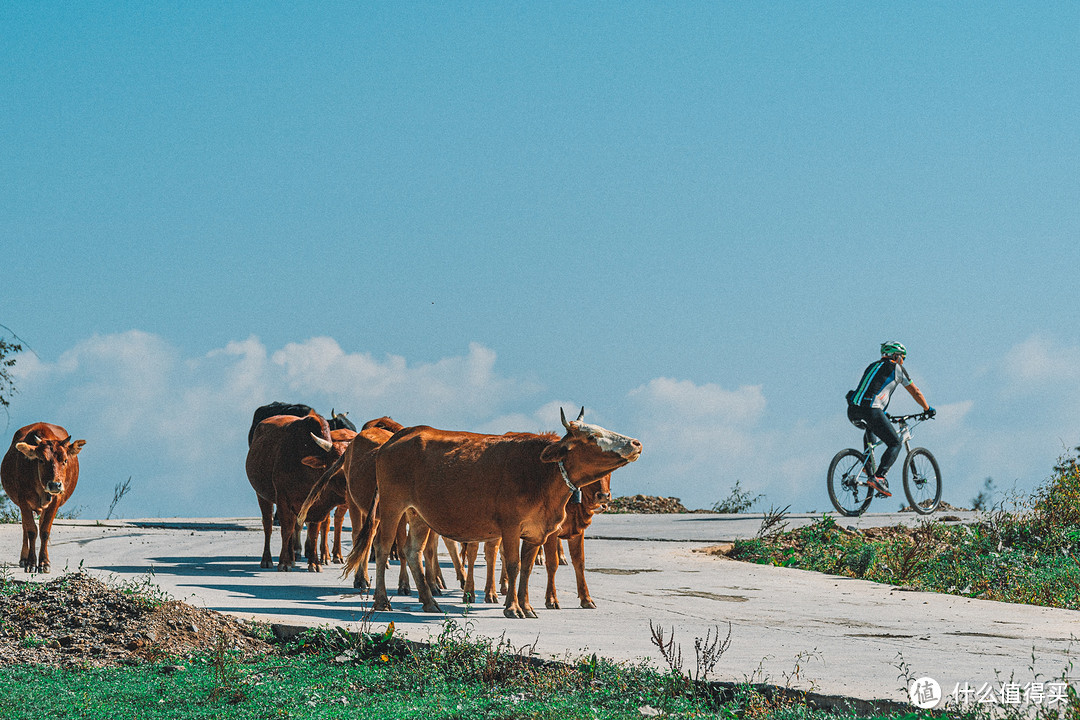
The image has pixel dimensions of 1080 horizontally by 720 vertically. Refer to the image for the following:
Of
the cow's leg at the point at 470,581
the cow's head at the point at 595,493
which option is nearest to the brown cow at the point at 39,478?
the cow's leg at the point at 470,581

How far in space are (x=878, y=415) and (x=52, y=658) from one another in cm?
1426

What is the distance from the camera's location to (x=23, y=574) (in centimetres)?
1190

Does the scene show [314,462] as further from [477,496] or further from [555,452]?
[555,452]

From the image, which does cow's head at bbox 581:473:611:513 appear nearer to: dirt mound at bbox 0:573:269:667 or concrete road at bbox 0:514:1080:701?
concrete road at bbox 0:514:1080:701

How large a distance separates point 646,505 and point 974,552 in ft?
33.7

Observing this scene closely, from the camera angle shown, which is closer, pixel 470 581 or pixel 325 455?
pixel 470 581

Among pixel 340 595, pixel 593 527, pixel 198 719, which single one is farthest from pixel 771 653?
pixel 593 527

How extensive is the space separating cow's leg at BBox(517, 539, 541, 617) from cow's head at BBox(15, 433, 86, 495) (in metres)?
6.08

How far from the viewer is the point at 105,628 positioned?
884 cm

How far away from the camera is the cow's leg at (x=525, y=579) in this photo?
29.8ft

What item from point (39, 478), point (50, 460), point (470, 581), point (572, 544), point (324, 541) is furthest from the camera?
point (324, 541)

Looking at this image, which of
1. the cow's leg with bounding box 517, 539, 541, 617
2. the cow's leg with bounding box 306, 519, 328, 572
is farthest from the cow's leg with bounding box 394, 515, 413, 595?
the cow's leg with bounding box 306, 519, 328, 572

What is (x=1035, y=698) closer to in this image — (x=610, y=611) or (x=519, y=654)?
(x=519, y=654)

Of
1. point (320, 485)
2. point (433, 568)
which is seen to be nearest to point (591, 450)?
point (433, 568)
